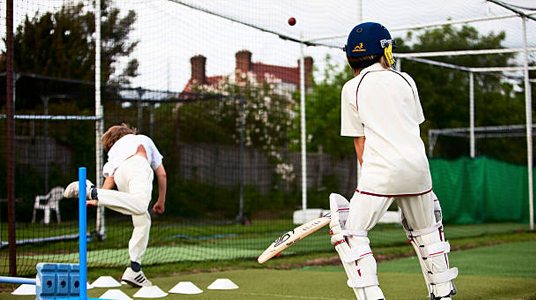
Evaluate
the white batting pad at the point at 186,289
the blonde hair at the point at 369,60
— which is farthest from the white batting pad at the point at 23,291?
the blonde hair at the point at 369,60

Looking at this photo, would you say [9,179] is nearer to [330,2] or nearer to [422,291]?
[422,291]

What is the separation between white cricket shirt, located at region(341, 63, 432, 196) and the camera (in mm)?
3949

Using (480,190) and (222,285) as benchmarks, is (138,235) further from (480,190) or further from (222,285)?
(480,190)

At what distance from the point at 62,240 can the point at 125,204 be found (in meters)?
5.66

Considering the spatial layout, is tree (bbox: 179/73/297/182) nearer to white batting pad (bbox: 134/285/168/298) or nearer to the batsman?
white batting pad (bbox: 134/285/168/298)

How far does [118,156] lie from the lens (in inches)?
258

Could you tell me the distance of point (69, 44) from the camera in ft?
70.6

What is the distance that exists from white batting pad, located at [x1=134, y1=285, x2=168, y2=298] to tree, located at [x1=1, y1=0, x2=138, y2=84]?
13.9 meters

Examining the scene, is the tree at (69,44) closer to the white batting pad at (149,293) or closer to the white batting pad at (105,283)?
the white batting pad at (105,283)

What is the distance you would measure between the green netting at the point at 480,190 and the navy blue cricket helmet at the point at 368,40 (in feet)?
42.7

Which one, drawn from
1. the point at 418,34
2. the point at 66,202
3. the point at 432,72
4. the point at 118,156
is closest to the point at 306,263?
the point at 118,156

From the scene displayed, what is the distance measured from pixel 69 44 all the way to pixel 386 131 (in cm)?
1920

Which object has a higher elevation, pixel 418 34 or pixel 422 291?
pixel 418 34

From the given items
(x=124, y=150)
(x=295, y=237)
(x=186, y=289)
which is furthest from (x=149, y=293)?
(x=295, y=237)
